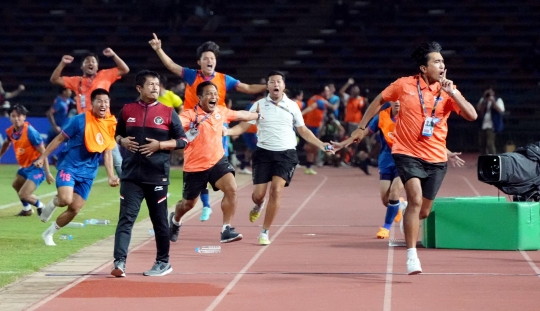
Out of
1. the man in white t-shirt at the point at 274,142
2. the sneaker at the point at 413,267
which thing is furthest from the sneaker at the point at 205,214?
the sneaker at the point at 413,267

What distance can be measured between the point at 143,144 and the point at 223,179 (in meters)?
2.58

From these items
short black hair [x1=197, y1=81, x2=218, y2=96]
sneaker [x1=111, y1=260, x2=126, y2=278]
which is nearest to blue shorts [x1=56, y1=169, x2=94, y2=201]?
short black hair [x1=197, y1=81, x2=218, y2=96]

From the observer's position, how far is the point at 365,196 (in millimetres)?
19078

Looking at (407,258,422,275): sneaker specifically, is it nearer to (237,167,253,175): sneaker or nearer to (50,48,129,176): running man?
(50,48,129,176): running man

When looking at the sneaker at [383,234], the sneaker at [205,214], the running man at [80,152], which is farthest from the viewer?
the sneaker at [205,214]

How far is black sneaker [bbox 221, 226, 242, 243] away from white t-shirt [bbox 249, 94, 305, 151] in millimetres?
1010

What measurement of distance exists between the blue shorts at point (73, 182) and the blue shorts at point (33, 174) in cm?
377

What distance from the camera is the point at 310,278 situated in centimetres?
922

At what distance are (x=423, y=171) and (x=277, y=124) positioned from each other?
2807mm

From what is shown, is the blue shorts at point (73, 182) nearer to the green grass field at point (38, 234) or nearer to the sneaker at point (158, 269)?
the green grass field at point (38, 234)

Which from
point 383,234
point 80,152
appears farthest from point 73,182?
point 383,234

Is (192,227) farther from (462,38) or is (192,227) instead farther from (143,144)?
(462,38)

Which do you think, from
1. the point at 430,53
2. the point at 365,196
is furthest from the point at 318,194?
→ the point at 430,53

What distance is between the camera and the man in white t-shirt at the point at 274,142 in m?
11.9
